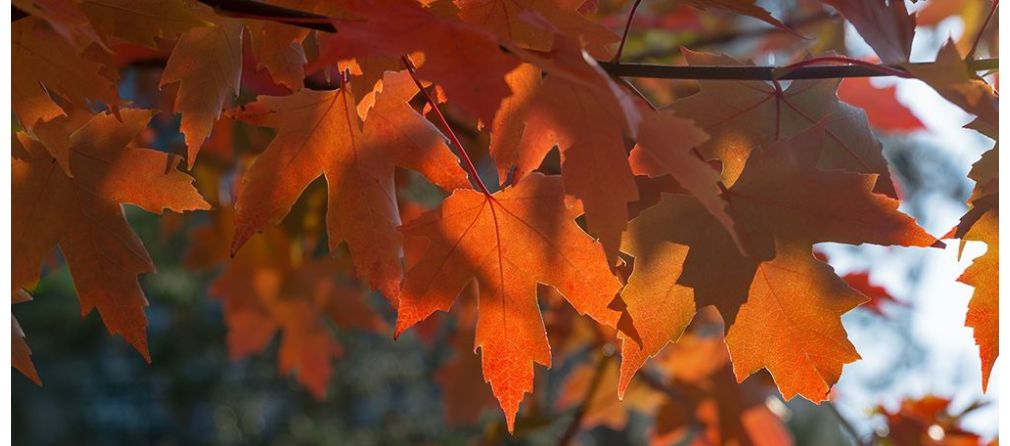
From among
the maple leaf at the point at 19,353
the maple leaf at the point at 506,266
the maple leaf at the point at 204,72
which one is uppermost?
the maple leaf at the point at 204,72

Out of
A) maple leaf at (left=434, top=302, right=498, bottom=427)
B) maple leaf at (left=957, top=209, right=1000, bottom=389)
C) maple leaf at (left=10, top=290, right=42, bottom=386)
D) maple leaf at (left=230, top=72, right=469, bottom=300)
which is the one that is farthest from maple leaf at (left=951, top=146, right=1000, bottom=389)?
maple leaf at (left=434, top=302, right=498, bottom=427)

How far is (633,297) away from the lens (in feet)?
2.02

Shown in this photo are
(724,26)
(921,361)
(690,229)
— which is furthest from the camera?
(921,361)

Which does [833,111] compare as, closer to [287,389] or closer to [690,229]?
[690,229]

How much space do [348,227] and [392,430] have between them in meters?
3.99

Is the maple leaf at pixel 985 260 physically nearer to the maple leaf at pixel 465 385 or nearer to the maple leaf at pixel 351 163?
the maple leaf at pixel 351 163

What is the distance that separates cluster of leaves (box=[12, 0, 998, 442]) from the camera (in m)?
0.55

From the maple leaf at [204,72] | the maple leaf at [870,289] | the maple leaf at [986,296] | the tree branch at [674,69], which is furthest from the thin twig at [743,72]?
the maple leaf at [870,289]

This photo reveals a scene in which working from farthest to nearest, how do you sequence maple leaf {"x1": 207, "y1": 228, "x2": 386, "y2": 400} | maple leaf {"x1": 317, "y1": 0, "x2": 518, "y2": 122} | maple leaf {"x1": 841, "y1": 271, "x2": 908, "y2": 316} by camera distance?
maple leaf {"x1": 207, "y1": 228, "x2": 386, "y2": 400}, maple leaf {"x1": 841, "y1": 271, "x2": 908, "y2": 316}, maple leaf {"x1": 317, "y1": 0, "x2": 518, "y2": 122}

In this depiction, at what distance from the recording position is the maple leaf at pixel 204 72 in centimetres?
66

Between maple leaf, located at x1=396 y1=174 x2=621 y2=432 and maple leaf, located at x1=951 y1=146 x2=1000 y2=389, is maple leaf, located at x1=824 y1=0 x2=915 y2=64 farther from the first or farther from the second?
maple leaf, located at x1=396 y1=174 x2=621 y2=432

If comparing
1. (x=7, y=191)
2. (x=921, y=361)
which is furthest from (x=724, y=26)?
(x=921, y=361)

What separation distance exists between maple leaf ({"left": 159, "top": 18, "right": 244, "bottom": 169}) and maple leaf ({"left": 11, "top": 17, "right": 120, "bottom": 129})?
0.04 metres

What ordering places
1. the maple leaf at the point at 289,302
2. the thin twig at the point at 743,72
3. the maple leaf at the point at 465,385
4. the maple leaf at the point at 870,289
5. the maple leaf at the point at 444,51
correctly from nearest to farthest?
1. the maple leaf at the point at 444,51
2. the thin twig at the point at 743,72
3. the maple leaf at the point at 870,289
4. the maple leaf at the point at 289,302
5. the maple leaf at the point at 465,385
